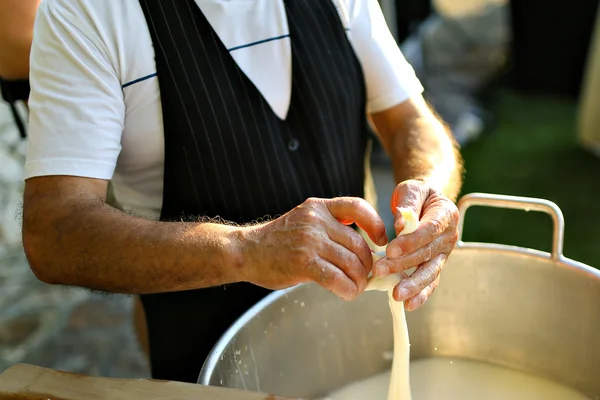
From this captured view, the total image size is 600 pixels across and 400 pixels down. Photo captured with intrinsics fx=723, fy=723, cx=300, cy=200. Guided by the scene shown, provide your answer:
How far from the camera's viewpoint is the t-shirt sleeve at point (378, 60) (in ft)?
4.26

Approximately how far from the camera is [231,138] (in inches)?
46.8

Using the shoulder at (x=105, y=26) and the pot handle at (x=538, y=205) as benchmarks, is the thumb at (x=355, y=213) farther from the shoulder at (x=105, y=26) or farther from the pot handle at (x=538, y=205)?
the shoulder at (x=105, y=26)

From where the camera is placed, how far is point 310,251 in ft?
2.97

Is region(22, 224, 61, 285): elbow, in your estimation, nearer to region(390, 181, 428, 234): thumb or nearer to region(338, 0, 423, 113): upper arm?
region(390, 181, 428, 234): thumb

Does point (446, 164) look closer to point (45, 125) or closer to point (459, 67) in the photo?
point (45, 125)

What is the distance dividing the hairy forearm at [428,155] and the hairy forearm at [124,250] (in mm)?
435

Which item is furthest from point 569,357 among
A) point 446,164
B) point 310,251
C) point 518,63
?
point 518,63

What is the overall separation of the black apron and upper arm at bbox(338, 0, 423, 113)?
0.03 meters

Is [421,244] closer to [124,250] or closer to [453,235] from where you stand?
[453,235]

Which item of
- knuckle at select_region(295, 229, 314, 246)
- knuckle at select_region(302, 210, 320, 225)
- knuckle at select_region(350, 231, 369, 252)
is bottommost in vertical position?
knuckle at select_region(350, 231, 369, 252)

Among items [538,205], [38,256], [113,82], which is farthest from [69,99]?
[538,205]

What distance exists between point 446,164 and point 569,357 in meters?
0.39

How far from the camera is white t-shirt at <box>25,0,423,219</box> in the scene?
3.47 feet

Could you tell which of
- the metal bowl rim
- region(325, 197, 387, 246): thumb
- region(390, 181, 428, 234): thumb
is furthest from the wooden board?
region(390, 181, 428, 234): thumb
